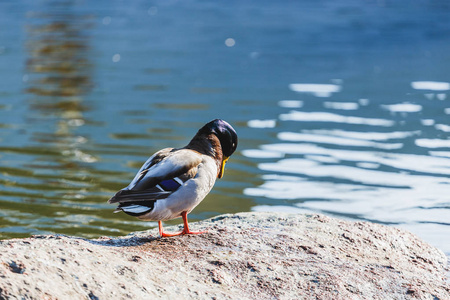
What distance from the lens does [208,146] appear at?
4.79 meters

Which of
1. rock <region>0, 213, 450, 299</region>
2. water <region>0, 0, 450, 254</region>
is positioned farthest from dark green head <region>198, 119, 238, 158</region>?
water <region>0, 0, 450, 254</region>

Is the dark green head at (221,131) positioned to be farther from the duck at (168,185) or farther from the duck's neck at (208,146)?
the duck at (168,185)

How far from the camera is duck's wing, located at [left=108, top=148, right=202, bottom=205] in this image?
4219 millimetres

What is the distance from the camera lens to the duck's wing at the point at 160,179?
4.22 m

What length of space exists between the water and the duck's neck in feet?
7.58

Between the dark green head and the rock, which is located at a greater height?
the dark green head

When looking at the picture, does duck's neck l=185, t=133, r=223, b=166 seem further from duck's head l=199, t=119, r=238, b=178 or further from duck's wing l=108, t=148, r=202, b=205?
duck's wing l=108, t=148, r=202, b=205

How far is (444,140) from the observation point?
31.9ft

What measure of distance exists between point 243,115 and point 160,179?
7.09 metres

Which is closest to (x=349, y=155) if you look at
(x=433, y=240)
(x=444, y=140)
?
(x=444, y=140)

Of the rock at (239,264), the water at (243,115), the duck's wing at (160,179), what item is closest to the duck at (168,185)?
the duck's wing at (160,179)

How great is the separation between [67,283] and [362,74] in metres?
12.5

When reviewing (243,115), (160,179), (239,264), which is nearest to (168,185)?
(160,179)

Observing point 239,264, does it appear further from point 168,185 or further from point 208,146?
point 208,146
